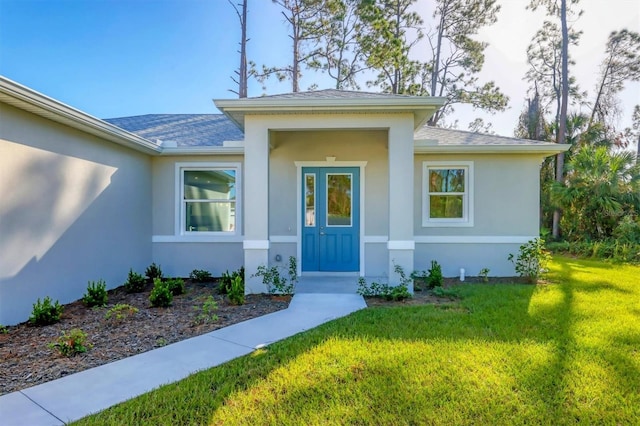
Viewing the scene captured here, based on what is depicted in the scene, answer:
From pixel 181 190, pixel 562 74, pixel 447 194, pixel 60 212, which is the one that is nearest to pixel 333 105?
pixel 447 194

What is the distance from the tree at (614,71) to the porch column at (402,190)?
17.7m

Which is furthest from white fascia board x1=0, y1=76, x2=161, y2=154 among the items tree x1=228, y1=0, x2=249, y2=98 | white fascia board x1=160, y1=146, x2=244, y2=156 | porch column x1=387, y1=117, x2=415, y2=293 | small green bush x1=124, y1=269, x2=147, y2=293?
tree x1=228, y1=0, x2=249, y2=98

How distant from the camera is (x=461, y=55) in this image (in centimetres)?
1560

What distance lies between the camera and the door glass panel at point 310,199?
285 inches

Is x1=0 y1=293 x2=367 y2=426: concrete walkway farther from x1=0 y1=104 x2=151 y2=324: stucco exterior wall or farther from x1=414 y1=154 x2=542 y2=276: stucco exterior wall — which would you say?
x1=414 y1=154 x2=542 y2=276: stucco exterior wall

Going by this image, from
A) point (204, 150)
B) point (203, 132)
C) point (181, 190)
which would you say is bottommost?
point (181, 190)

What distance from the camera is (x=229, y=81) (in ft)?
46.0

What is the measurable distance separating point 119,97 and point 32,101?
953 centimetres

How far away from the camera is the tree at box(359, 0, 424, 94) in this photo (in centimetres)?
1343

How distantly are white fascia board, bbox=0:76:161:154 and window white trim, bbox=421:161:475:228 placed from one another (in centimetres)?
614

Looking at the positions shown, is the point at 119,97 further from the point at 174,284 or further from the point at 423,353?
the point at 423,353

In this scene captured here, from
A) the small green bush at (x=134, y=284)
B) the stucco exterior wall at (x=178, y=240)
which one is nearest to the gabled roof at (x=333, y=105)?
the stucco exterior wall at (x=178, y=240)

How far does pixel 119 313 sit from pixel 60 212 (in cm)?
195

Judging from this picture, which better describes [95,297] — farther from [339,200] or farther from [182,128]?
[182,128]
